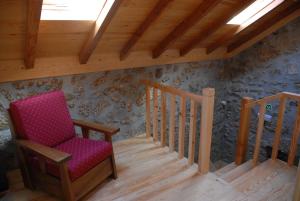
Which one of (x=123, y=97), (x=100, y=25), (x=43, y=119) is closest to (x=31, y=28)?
(x=100, y=25)

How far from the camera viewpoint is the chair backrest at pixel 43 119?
202 centimetres

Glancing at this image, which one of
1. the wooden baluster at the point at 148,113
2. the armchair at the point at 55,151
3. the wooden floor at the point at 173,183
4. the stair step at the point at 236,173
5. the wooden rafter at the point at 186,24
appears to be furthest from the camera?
the wooden baluster at the point at 148,113

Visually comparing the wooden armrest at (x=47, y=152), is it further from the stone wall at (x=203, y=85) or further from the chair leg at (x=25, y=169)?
the stone wall at (x=203, y=85)

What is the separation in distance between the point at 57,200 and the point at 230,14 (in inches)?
106

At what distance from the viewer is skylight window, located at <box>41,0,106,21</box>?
6.36 feet

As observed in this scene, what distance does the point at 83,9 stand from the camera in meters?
2.07

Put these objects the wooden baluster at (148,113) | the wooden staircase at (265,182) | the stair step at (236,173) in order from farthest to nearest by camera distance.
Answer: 1. the wooden baluster at (148,113)
2. the stair step at (236,173)
3. the wooden staircase at (265,182)

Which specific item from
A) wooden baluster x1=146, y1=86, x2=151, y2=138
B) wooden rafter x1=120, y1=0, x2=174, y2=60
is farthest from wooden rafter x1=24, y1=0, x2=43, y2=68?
wooden baluster x1=146, y1=86, x2=151, y2=138

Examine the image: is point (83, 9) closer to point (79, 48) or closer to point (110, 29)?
point (110, 29)

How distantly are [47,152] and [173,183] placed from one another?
3.99 ft

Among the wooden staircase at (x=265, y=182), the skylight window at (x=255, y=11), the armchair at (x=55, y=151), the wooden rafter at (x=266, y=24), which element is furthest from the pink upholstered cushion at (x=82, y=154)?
the wooden rafter at (x=266, y=24)

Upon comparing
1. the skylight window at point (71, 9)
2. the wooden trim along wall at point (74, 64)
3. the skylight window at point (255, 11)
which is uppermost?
the skylight window at point (255, 11)

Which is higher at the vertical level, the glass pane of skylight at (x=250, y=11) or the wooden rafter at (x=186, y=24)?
the glass pane of skylight at (x=250, y=11)

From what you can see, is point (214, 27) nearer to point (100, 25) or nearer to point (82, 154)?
point (100, 25)
